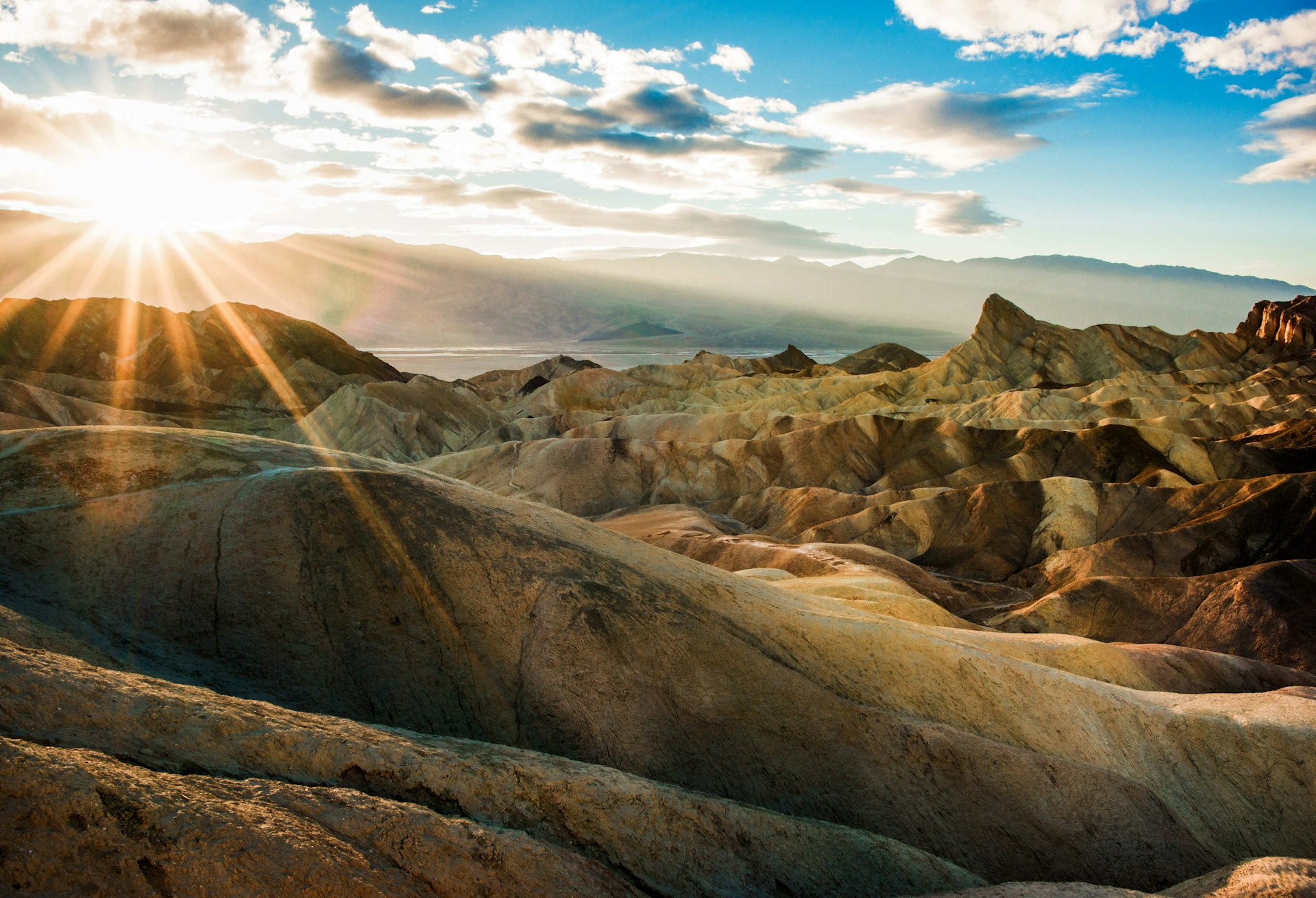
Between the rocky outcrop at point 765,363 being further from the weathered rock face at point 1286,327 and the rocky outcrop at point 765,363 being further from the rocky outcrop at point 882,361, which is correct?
the weathered rock face at point 1286,327

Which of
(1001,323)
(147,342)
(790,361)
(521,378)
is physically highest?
(1001,323)

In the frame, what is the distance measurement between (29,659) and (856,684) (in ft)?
32.5

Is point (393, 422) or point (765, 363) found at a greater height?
point (765, 363)

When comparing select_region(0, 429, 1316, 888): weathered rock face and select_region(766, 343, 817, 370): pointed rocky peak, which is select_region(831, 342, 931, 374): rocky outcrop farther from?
select_region(0, 429, 1316, 888): weathered rock face

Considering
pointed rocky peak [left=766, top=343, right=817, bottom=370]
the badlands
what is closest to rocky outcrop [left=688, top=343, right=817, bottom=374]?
pointed rocky peak [left=766, top=343, right=817, bottom=370]

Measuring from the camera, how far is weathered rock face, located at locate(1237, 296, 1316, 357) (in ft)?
250

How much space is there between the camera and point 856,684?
40.4ft

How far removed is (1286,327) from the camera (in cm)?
7806

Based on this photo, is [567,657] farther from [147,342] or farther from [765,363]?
[765,363]

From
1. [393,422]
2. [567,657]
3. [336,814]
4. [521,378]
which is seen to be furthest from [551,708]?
[521,378]

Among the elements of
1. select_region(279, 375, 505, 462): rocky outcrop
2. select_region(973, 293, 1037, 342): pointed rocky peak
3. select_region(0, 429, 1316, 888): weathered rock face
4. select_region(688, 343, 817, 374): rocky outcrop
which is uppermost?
select_region(973, 293, 1037, 342): pointed rocky peak

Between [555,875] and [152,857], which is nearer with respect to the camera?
[152,857]

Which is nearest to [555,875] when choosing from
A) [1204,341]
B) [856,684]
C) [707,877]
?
[707,877]

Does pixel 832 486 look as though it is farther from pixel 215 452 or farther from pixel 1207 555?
pixel 215 452
